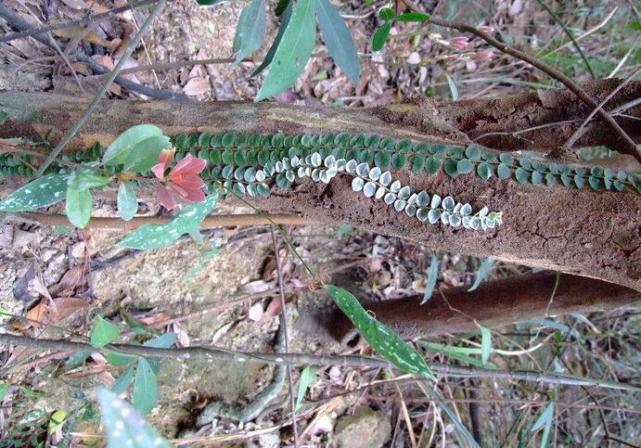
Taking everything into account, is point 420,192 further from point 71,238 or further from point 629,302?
point 71,238

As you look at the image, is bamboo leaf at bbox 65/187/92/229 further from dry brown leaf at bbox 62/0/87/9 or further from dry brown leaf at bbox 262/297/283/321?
dry brown leaf at bbox 262/297/283/321

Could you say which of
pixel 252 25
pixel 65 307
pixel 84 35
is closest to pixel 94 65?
pixel 84 35

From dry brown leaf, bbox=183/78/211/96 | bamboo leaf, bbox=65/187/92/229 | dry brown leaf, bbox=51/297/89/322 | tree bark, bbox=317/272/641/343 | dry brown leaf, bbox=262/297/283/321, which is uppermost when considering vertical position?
bamboo leaf, bbox=65/187/92/229

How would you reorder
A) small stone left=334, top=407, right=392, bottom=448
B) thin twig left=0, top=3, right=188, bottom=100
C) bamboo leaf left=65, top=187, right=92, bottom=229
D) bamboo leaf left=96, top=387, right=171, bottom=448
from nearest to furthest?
bamboo leaf left=96, top=387, right=171, bottom=448, bamboo leaf left=65, top=187, right=92, bottom=229, thin twig left=0, top=3, right=188, bottom=100, small stone left=334, top=407, right=392, bottom=448

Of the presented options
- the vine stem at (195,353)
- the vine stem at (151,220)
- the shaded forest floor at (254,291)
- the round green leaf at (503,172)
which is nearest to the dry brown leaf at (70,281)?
the shaded forest floor at (254,291)

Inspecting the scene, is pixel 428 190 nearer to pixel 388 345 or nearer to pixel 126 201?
pixel 388 345

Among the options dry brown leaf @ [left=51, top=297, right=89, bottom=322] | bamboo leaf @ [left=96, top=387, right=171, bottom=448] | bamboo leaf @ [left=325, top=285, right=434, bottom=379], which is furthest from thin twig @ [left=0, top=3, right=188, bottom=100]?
bamboo leaf @ [left=96, top=387, right=171, bottom=448]

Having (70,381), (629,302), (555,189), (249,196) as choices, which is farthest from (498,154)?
(70,381)
